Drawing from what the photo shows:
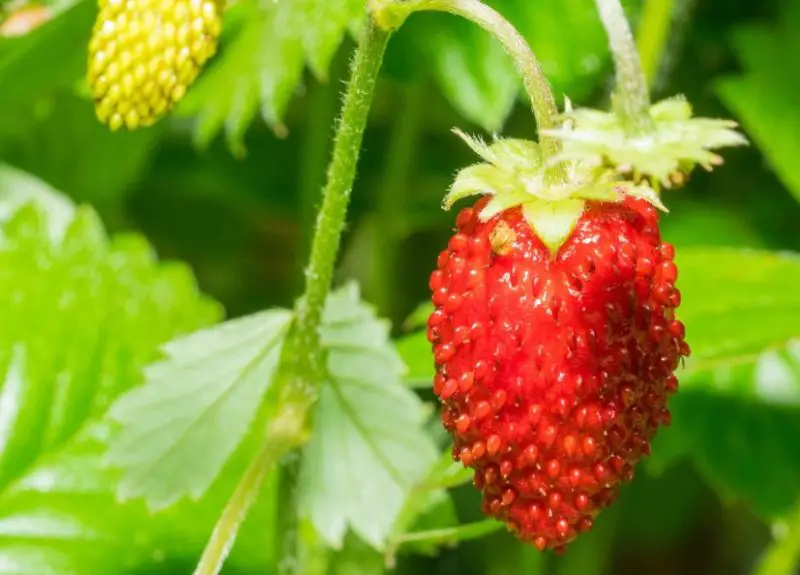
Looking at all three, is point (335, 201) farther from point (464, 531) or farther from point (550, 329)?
point (464, 531)

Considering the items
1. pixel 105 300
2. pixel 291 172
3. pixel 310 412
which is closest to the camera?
pixel 310 412

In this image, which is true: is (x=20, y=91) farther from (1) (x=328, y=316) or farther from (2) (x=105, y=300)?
(1) (x=328, y=316)

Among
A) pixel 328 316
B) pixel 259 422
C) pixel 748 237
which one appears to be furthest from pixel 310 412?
pixel 748 237

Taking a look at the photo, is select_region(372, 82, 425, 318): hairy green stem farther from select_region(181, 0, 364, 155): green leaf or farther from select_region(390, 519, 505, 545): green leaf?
select_region(390, 519, 505, 545): green leaf

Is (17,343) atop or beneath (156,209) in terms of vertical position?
atop

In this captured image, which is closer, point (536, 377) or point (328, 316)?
point (536, 377)

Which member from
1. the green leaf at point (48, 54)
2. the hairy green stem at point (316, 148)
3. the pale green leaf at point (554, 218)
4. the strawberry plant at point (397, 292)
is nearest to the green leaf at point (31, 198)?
the strawberry plant at point (397, 292)

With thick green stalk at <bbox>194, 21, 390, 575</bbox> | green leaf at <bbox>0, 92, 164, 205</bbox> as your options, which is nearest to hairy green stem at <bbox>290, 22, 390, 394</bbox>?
thick green stalk at <bbox>194, 21, 390, 575</bbox>

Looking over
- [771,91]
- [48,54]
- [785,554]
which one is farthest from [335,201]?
[771,91]

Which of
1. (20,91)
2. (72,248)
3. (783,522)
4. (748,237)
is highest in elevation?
(20,91)
